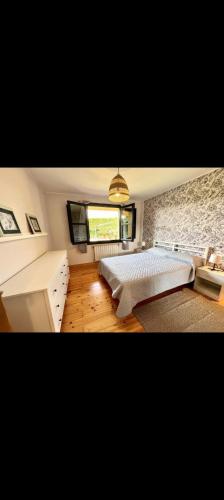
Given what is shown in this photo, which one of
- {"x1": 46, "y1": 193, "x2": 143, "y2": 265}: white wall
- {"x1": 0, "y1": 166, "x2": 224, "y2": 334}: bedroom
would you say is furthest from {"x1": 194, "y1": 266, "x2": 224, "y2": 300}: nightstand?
{"x1": 46, "y1": 193, "x2": 143, "y2": 265}: white wall

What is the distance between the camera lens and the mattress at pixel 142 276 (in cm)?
152

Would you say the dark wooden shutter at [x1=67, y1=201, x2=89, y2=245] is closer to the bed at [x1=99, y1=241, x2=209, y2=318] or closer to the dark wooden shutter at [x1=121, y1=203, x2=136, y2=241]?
the dark wooden shutter at [x1=121, y1=203, x2=136, y2=241]

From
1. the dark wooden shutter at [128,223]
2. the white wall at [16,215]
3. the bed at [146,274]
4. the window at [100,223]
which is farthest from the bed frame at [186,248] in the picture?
the white wall at [16,215]

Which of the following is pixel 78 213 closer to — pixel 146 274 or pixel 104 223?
pixel 104 223

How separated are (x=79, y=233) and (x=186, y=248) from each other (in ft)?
7.59

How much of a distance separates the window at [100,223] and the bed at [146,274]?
1209mm

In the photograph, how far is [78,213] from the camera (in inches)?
115

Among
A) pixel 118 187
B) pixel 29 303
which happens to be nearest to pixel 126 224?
pixel 118 187

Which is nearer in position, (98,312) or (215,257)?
(98,312)
